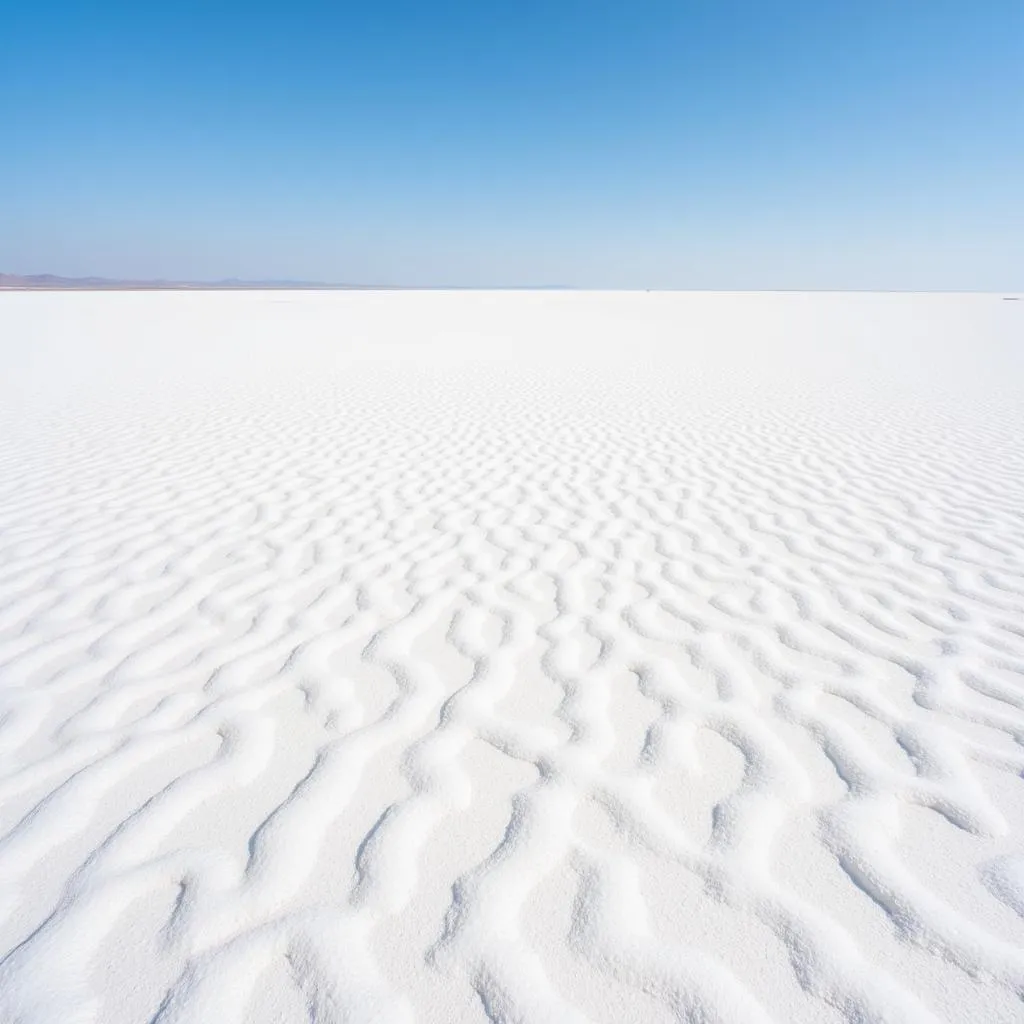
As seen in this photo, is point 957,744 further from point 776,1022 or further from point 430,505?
point 430,505

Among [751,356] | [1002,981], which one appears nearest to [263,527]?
[1002,981]

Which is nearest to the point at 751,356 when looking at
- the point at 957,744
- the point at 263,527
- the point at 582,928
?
the point at 263,527

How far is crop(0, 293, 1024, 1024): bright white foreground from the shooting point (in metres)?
1.69

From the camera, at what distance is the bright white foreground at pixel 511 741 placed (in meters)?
1.69

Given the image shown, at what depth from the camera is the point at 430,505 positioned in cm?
562

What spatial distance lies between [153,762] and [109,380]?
12.3m

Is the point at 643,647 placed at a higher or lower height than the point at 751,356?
higher

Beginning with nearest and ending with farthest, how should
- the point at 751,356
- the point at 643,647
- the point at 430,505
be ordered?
the point at 643,647 → the point at 430,505 → the point at 751,356

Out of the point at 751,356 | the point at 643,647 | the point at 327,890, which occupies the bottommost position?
the point at 751,356

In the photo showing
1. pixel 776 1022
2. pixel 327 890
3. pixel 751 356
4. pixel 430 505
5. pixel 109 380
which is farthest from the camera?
pixel 751 356

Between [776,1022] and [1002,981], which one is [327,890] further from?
[1002,981]

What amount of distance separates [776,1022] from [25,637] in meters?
3.54

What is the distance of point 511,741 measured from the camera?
2.57m

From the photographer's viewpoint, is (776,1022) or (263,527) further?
(263,527)
